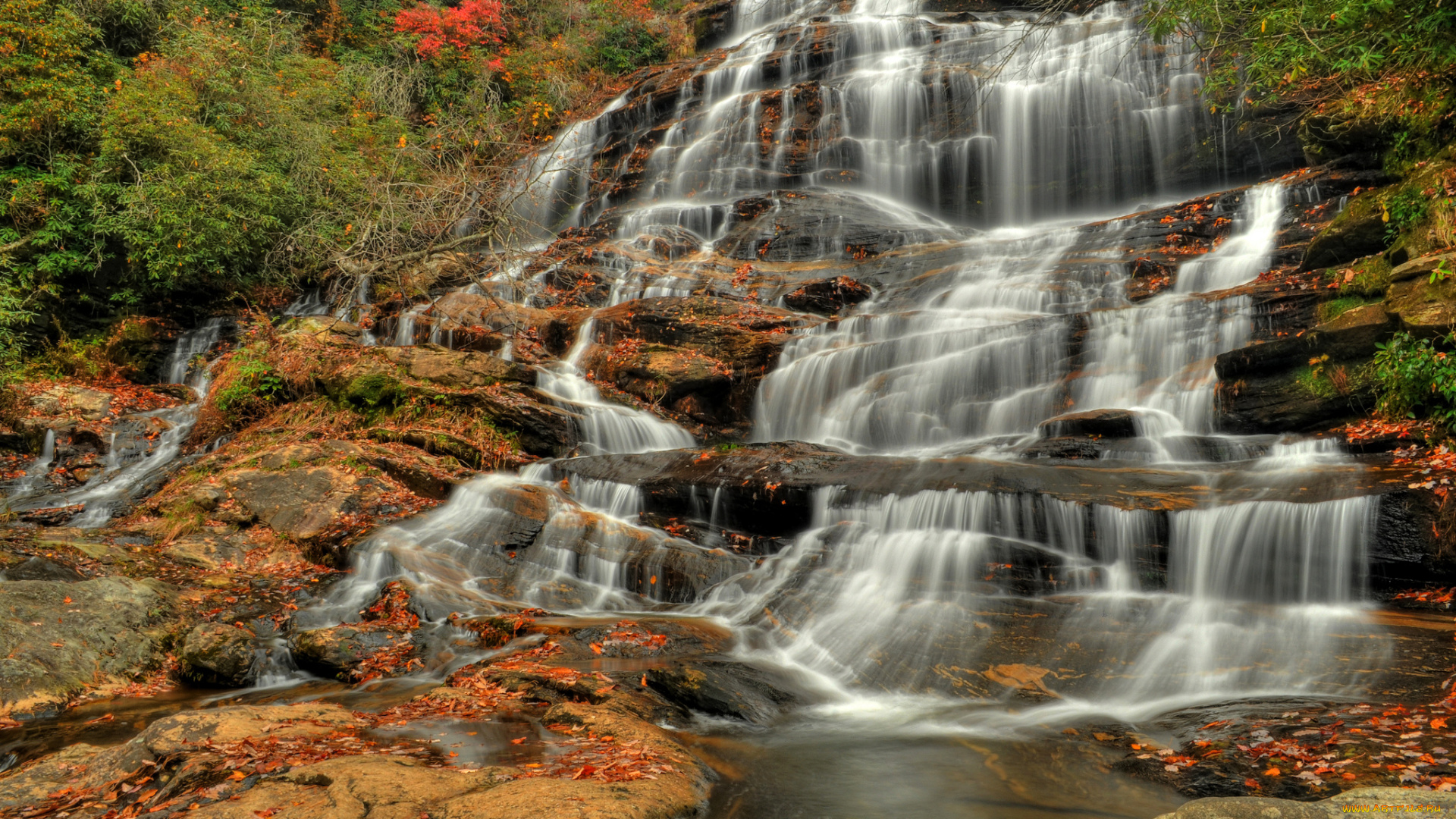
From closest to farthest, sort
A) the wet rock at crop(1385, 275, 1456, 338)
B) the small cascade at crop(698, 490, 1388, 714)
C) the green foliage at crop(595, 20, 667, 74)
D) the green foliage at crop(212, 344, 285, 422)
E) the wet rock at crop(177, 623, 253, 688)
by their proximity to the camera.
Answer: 1. the small cascade at crop(698, 490, 1388, 714)
2. the wet rock at crop(177, 623, 253, 688)
3. the wet rock at crop(1385, 275, 1456, 338)
4. the green foliage at crop(212, 344, 285, 422)
5. the green foliage at crop(595, 20, 667, 74)

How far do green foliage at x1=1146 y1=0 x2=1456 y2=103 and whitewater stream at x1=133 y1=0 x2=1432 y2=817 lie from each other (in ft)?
6.63

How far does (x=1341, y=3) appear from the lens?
7.56 metres

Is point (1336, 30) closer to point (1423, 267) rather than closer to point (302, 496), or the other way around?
point (1423, 267)

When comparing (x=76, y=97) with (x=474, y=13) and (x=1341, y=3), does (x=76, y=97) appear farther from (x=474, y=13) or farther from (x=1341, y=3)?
(x=1341, y=3)

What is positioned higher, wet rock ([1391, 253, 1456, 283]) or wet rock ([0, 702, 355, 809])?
wet rock ([1391, 253, 1456, 283])

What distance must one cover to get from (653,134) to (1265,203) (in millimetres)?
16944

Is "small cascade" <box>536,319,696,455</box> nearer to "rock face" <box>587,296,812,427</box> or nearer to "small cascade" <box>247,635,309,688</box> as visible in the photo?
"rock face" <box>587,296,812,427</box>

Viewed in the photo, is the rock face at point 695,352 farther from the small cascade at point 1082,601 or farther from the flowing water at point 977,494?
the small cascade at point 1082,601

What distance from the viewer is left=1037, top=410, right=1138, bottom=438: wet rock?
9.59 metres

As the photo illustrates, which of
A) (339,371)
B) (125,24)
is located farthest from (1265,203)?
(125,24)

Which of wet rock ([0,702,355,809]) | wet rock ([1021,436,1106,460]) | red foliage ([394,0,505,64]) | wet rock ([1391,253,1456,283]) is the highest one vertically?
red foliage ([394,0,505,64])

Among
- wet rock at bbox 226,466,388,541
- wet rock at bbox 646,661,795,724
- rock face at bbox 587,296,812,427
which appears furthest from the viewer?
rock face at bbox 587,296,812,427

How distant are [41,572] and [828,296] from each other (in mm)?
12773

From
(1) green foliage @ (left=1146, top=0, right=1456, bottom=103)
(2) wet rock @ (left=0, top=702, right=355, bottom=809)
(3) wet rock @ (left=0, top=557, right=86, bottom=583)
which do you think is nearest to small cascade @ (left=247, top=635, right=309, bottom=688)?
(2) wet rock @ (left=0, top=702, right=355, bottom=809)
